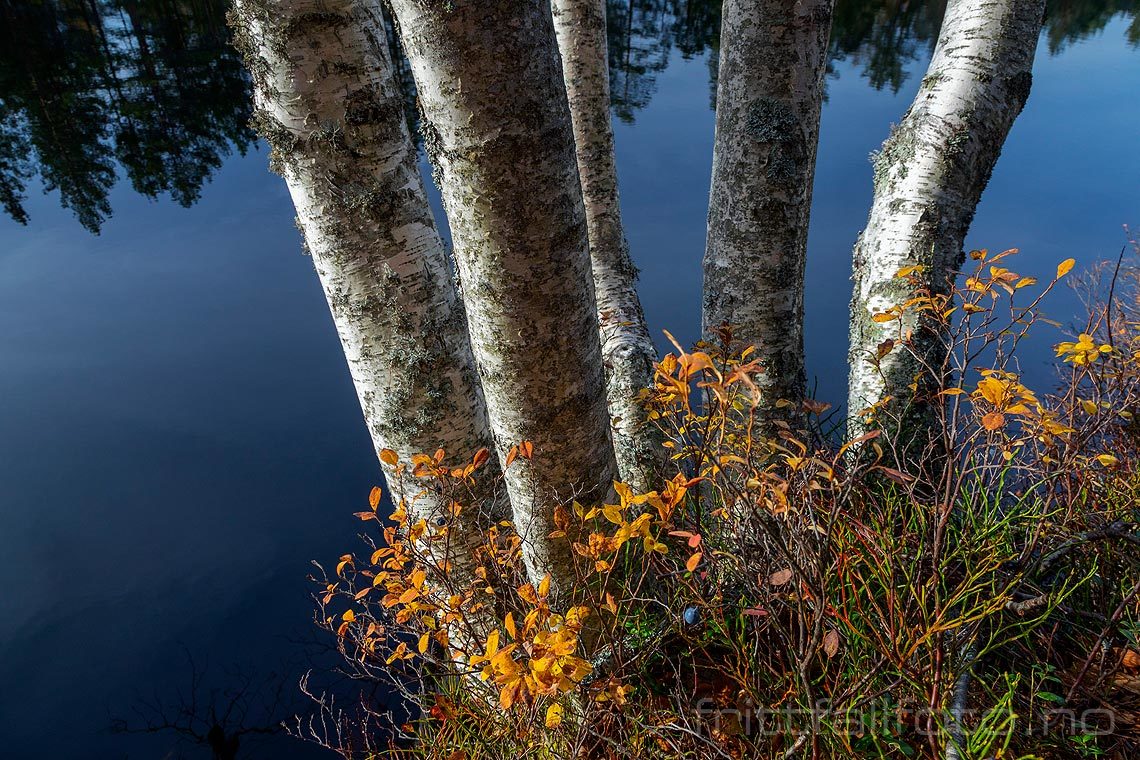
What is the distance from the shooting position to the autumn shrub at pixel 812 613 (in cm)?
168

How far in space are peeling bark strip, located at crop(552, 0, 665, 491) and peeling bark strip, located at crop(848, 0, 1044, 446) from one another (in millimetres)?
1504

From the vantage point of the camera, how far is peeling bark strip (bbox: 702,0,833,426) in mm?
2559

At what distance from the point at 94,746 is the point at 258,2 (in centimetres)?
537

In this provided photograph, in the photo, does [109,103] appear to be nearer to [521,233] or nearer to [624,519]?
[521,233]

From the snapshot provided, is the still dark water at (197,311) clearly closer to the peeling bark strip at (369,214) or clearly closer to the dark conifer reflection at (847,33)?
Result: the dark conifer reflection at (847,33)

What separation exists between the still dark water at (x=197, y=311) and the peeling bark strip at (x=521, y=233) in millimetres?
3748

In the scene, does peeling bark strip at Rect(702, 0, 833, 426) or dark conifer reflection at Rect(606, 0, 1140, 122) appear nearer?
peeling bark strip at Rect(702, 0, 833, 426)

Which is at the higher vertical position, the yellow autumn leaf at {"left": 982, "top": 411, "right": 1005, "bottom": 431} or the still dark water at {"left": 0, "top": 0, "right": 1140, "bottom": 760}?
the yellow autumn leaf at {"left": 982, "top": 411, "right": 1005, "bottom": 431}

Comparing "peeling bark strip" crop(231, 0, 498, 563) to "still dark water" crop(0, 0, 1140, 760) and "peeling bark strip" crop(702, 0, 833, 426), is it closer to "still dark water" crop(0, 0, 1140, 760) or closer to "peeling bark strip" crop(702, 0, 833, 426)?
"peeling bark strip" crop(702, 0, 833, 426)

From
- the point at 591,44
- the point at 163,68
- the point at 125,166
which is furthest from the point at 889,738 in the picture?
the point at 163,68

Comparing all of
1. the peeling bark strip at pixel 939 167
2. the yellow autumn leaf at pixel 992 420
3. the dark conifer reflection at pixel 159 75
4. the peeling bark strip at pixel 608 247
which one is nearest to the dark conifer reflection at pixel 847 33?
the dark conifer reflection at pixel 159 75

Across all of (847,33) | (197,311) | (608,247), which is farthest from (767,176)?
(847,33)

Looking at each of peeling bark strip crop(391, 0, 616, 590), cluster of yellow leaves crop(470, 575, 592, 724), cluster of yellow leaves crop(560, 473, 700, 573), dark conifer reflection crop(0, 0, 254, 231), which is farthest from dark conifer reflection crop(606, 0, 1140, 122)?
cluster of yellow leaves crop(470, 575, 592, 724)

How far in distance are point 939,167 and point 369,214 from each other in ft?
8.54
